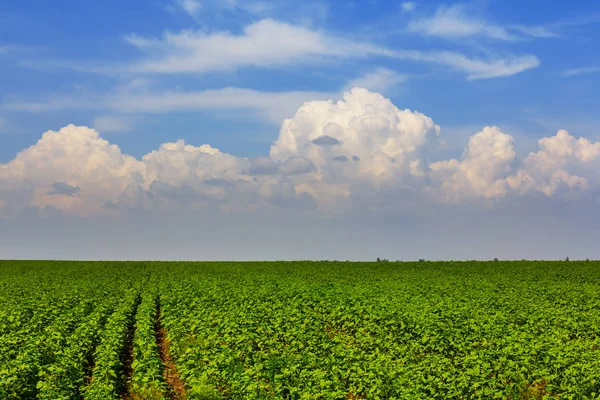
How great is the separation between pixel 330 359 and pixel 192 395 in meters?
4.28

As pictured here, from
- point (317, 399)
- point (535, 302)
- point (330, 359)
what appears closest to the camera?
point (317, 399)

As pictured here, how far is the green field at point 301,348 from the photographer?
14.6 metres

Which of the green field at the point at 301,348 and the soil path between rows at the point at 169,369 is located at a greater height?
Result: the green field at the point at 301,348

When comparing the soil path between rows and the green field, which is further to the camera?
the soil path between rows

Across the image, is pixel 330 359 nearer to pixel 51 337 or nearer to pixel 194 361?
pixel 194 361

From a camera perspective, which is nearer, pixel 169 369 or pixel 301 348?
pixel 169 369

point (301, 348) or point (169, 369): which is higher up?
point (301, 348)

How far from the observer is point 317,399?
13.2 meters

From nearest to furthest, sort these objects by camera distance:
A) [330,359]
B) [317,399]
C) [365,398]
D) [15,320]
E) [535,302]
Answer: [317,399]
[365,398]
[330,359]
[15,320]
[535,302]

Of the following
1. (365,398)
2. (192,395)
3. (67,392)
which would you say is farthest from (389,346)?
(67,392)

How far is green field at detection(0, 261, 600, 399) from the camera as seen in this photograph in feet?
47.8

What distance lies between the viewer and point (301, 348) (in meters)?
19.2

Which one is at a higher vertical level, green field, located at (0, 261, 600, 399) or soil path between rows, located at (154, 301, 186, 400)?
green field, located at (0, 261, 600, 399)

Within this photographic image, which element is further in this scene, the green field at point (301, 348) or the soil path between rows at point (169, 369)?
the soil path between rows at point (169, 369)
